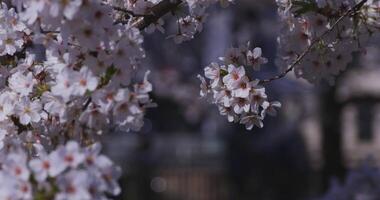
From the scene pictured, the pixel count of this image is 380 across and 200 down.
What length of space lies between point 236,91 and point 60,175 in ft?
2.91

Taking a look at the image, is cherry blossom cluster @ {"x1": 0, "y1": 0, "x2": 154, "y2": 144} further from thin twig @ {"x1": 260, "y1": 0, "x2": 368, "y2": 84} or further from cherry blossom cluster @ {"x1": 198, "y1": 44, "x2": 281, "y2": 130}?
thin twig @ {"x1": 260, "y1": 0, "x2": 368, "y2": 84}

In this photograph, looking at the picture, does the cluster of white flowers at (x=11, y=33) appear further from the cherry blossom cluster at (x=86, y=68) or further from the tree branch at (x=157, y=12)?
the tree branch at (x=157, y=12)

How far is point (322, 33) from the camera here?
328cm

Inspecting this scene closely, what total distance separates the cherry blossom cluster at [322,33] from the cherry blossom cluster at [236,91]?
0.32 m

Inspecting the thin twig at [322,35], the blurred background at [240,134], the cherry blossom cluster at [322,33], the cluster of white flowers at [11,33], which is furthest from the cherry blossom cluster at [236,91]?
the blurred background at [240,134]

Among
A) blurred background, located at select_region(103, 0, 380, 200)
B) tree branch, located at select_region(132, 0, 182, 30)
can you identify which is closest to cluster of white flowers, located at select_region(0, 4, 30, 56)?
tree branch, located at select_region(132, 0, 182, 30)

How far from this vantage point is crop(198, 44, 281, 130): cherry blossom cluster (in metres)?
2.93

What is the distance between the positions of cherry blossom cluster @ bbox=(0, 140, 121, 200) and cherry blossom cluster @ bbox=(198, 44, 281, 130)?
29.4 inches

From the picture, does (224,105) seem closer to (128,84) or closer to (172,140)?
(128,84)

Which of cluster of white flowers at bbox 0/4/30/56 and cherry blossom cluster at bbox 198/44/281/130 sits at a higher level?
cluster of white flowers at bbox 0/4/30/56

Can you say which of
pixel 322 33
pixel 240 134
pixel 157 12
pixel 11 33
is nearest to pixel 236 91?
pixel 157 12

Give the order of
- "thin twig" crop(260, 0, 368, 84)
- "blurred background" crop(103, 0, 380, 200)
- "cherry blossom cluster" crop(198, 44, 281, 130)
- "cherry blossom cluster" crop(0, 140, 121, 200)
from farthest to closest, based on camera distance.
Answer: "blurred background" crop(103, 0, 380, 200), "thin twig" crop(260, 0, 368, 84), "cherry blossom cluster" crop(198, 44, 281, 130), "cherry blossom cluster" crop(0, 140, 121, 200)

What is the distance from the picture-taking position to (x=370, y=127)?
64.3 ft

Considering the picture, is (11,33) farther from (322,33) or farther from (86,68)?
(322,33)
